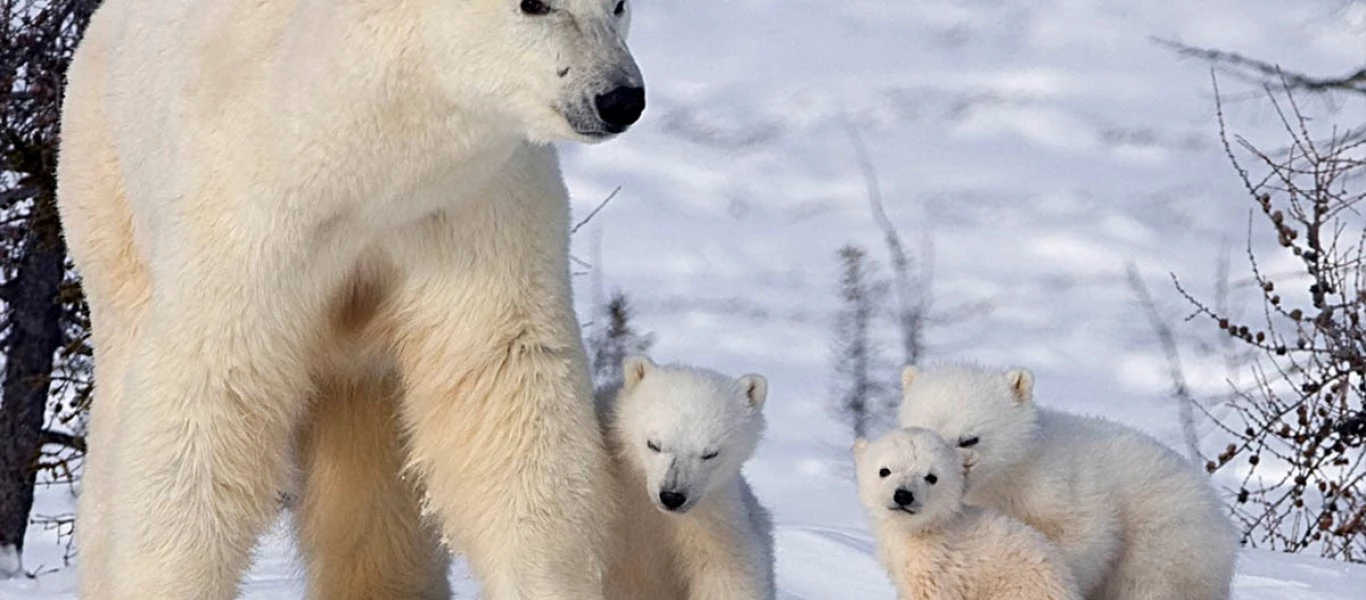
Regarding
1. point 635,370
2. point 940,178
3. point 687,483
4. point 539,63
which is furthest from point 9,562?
point 940,178

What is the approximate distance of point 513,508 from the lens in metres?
4.05

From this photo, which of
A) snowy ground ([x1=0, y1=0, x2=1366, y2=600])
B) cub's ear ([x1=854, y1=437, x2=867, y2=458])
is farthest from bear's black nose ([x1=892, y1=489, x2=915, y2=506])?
snowy ground ([x1=0, y1=0, x2=1366, y2=600])

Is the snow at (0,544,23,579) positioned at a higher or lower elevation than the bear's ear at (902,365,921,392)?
lower

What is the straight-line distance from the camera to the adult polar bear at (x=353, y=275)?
360cm

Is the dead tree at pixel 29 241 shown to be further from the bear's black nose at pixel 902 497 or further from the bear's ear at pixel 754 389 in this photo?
the bear's black nose at pixel 902 497

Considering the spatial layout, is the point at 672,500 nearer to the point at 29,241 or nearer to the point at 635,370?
the point at 635,370

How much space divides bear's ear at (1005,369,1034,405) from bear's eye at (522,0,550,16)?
1429 mm

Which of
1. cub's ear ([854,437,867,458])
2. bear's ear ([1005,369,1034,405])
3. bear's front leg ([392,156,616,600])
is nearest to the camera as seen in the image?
bear's front leg ([392,156,616,600])

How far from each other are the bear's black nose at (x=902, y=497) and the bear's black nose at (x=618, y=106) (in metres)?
1.03

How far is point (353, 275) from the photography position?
396 cm

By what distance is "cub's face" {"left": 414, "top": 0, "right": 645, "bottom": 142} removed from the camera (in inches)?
132

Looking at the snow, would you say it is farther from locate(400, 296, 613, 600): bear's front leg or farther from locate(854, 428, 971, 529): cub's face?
locate(854, 428, 971, 529): cub's face

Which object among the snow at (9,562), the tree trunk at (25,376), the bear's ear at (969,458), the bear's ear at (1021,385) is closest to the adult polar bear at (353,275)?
the bear's ear at (969,458)

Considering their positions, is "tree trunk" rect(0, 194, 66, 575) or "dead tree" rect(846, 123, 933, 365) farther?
"dead tree" rect(846, 123, 933, 365)
